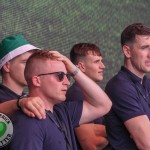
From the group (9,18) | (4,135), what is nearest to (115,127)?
(4,135)

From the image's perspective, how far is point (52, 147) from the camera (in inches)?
65.0

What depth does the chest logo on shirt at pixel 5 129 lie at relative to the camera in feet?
5.02

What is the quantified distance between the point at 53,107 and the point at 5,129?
0.41 meters

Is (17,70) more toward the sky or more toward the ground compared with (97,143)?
more toward the sky

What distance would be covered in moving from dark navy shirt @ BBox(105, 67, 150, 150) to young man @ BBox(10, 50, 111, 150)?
0.13 metres

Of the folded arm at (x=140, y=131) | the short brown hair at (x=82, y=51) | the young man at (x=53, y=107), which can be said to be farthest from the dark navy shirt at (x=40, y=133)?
the short brown hair at (x=82, y=51)

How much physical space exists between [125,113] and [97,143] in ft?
0.88

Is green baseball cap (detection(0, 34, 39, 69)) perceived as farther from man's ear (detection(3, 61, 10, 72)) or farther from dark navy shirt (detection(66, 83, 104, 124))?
dark navy shirt (detection(66, 83, 104, 124))

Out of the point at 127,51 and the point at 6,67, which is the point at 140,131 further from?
the point at 6,67

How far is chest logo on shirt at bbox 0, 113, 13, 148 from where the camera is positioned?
5.02 feet

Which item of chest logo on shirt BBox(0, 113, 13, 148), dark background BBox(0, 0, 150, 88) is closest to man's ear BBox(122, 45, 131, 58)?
chest logo on shirt BBox(0, 113, 13, 148)

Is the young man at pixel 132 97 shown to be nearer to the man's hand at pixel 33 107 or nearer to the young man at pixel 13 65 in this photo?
the young man at pixel 13 65

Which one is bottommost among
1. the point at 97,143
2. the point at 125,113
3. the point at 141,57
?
the point at 97,143

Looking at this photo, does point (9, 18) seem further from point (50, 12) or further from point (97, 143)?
point (97, 143)
